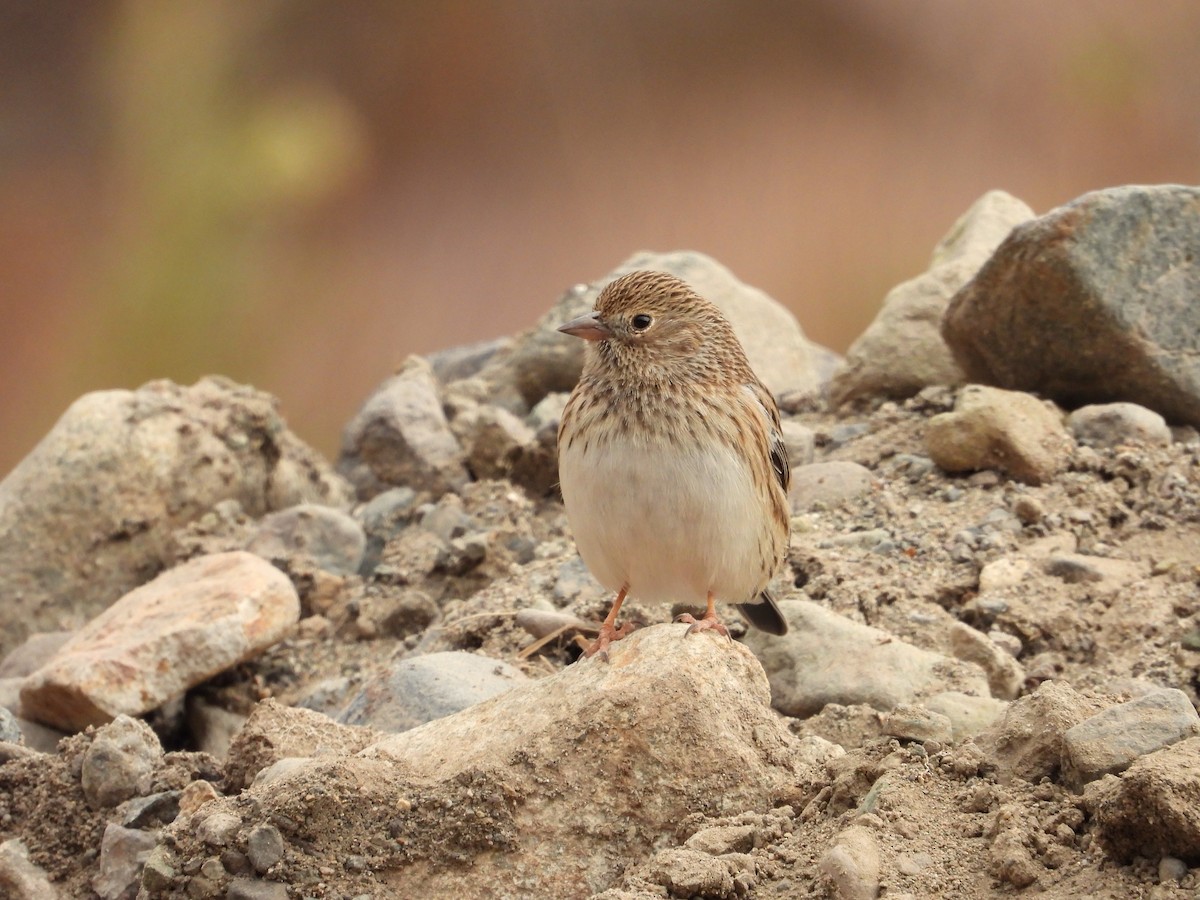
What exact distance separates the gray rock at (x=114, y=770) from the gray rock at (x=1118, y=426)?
137 inches

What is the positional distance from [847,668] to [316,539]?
2443 mm

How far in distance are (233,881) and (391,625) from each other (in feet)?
7.39

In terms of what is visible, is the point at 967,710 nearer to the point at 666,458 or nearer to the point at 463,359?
the point at 666,458

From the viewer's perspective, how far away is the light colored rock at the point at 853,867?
2.47m

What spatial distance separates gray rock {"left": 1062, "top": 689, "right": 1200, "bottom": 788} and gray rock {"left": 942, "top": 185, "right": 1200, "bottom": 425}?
2.78 meters

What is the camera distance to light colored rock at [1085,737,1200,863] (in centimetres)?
230

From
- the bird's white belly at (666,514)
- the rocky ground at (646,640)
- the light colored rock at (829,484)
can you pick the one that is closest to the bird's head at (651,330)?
the bird's white belly at (666,514)

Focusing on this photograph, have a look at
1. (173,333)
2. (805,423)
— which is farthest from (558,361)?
(173,333)

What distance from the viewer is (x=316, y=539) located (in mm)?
5559

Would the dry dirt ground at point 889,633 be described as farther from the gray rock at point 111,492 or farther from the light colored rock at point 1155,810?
the gray rock at point 111,492

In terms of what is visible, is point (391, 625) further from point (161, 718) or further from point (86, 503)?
point (86, 503)

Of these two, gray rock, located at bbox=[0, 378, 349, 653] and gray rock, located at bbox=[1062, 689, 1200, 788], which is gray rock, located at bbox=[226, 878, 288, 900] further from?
gray rock, located at bbox=[0, 378, 349, 653]

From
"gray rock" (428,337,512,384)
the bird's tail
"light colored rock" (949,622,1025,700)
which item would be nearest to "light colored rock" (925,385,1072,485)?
"light colored rock" (949,622,1025,700)

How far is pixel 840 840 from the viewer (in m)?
2.61
